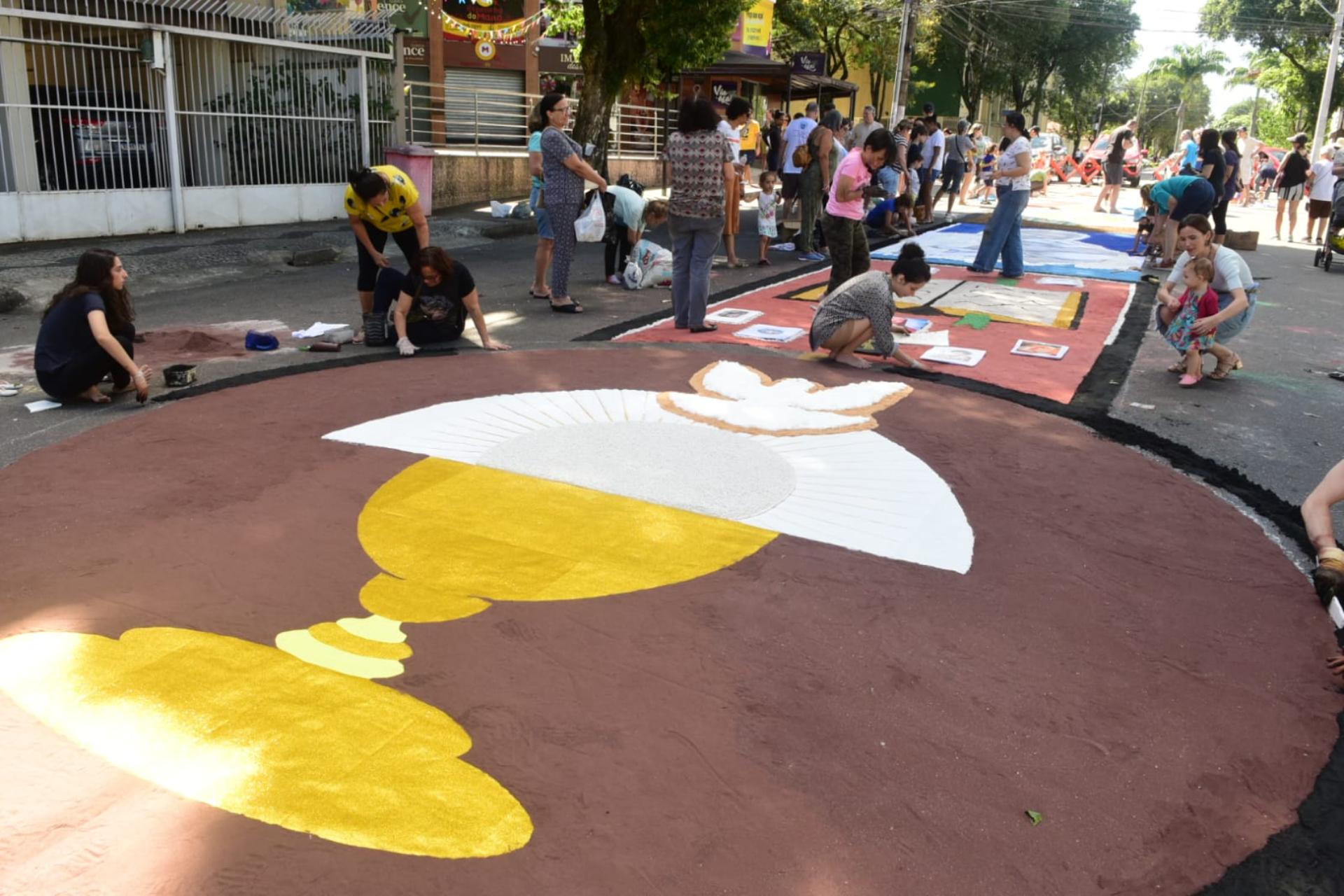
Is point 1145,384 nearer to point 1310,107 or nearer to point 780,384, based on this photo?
point 780,384

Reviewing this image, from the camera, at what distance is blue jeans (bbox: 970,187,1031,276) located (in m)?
10.8

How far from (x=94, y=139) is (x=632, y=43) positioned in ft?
26.1

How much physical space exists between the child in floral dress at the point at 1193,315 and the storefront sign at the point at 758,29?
23.4 m

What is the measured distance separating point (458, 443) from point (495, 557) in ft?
4.70

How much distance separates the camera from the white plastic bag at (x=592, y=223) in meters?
9.37

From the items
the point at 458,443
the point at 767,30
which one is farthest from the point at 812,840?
the point at 767,30

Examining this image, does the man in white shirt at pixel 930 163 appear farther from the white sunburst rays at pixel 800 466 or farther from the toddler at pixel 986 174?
the white sunburst rays at pixel 800 466

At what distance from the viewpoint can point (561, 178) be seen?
8.41 m

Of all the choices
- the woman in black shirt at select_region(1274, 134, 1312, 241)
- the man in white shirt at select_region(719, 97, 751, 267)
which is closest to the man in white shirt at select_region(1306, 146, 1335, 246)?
the woman in black shirt at select_region(1274, 134, 1312, 241)

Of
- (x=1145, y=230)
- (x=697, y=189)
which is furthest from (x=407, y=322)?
(x=1145, y=230)

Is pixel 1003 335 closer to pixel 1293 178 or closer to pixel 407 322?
pixel 407 322

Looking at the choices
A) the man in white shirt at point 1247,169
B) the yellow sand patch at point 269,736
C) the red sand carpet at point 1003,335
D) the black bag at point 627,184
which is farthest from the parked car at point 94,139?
the man in white shirt at point 1247,169

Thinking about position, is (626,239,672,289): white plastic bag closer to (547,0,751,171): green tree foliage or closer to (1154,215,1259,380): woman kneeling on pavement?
(1154,215,1259,380): woman kneeling on pavement

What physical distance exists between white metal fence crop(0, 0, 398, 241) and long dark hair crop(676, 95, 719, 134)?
7741 mm
